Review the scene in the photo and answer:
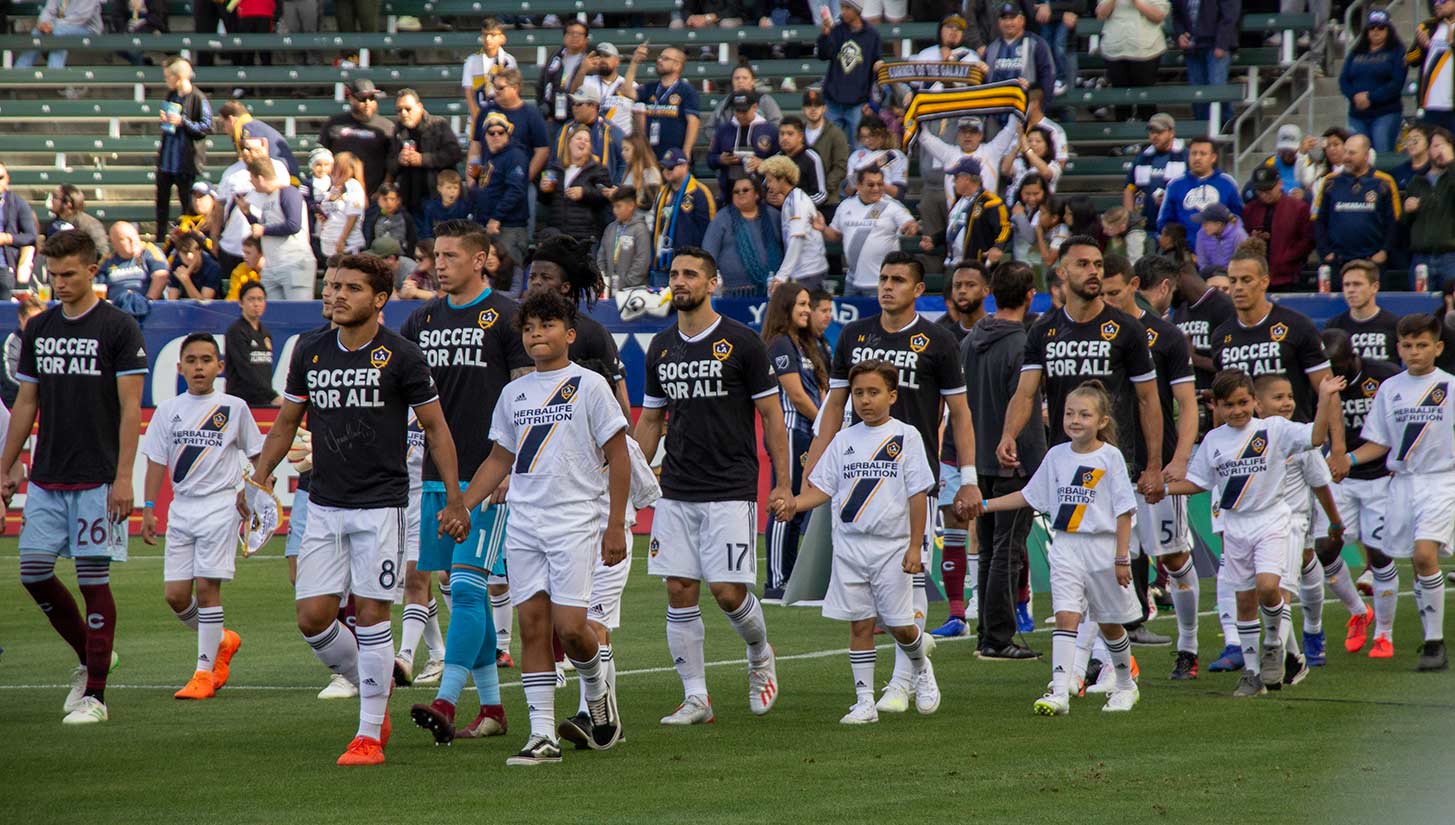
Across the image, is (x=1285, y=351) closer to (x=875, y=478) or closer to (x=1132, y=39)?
(x=875, y=478)

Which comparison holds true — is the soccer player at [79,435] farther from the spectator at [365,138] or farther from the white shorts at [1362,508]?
the spectator at [365,138]

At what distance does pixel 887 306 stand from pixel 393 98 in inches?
749

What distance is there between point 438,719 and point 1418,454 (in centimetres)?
671

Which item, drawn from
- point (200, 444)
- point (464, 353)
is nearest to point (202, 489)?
point (200, 444)

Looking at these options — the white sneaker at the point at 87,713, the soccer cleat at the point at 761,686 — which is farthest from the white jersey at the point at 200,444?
the soccer cleat at the point at 761,686

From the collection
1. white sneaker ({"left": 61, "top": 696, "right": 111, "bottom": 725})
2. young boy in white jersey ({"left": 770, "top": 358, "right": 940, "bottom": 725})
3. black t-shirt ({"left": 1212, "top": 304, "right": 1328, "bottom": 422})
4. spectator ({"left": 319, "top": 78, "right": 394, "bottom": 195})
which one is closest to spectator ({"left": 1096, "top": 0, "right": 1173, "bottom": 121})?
spectator ({"left": 319, "top": 78, "right": 394, "bottom": 195})

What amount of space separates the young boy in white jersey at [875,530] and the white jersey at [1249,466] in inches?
78.4

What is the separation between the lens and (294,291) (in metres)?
21.0

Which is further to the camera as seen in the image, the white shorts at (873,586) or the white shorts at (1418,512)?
the white shorts at (1418,512)

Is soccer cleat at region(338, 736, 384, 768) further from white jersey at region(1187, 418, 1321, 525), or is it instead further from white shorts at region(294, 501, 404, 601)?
white jersey at region(1187, 418, 1321, 525)

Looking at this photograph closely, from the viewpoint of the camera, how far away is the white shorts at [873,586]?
9086mm

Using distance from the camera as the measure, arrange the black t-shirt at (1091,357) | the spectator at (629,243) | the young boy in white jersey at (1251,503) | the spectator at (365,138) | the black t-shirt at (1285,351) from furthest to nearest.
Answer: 1. the spectator at (365,138)
2. the spectator at (629,243)
3. the black t-shirt at (1285,351)
4. the black t-shirt at (1091,357)
5. the young boy in white jersey at (1251,503)

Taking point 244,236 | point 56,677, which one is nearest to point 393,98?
point 244,236

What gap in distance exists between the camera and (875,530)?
9172 mm
